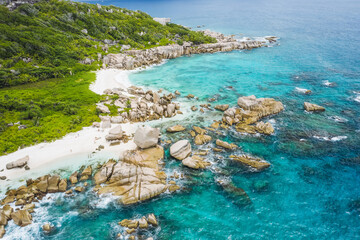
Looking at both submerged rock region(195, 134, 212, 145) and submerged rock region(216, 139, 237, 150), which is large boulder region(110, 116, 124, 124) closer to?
submerged rock region(195, 134, 212, 145)

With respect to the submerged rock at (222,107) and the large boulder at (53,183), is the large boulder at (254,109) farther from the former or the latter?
the large boulder at (53,183)

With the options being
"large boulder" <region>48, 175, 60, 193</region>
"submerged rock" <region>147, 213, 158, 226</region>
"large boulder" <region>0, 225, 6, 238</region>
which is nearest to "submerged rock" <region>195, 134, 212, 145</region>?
"submerged rock" <region>147, 213, 158, 226</region>

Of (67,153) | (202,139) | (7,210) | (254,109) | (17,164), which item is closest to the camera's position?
(7,210)

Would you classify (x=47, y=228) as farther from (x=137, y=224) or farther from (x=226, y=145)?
(x=226, y=145)

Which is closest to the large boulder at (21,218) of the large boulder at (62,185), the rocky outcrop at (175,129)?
the large boulder at (62,185)

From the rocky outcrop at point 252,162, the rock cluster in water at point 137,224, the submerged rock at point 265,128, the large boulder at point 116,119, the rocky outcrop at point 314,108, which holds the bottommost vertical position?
the rock cluster in water at point 137,224

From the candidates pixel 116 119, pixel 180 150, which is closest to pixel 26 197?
pixel 116 119
